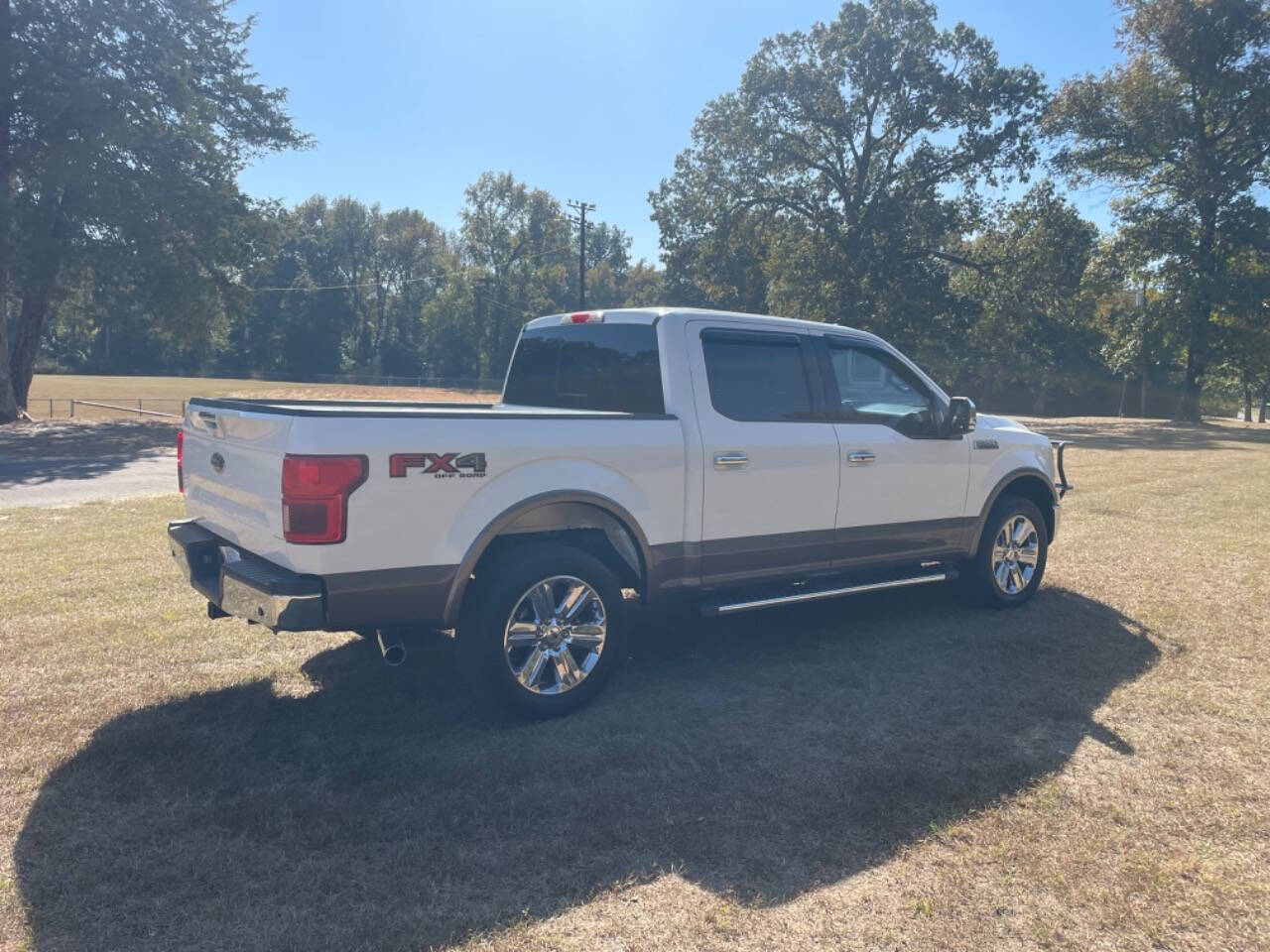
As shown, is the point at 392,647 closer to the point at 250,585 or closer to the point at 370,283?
the point at 250,585

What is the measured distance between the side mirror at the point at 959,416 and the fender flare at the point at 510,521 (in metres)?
2.59

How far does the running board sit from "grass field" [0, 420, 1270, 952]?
1.36 feet

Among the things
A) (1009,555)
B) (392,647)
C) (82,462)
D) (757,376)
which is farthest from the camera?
(82,462)

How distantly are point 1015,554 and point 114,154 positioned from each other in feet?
81.5

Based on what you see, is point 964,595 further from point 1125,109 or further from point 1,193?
point 1125,109

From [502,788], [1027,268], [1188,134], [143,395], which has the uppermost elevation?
[1188,134]

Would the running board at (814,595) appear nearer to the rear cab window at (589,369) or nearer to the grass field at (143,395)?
the rear cab window at (589,369)

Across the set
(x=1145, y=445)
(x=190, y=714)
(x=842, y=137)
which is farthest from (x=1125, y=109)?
(x=190, y=714)

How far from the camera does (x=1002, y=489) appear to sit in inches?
261

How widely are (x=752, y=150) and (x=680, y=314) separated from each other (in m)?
30.6

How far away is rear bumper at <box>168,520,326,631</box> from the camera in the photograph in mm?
3818

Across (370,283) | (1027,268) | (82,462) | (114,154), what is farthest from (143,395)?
(1027,268)

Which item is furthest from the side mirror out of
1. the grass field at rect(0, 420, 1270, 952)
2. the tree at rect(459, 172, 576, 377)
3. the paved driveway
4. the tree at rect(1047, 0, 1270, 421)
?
the tree at rect(459, 172, 576, 377)

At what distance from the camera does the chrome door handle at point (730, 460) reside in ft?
16.4
